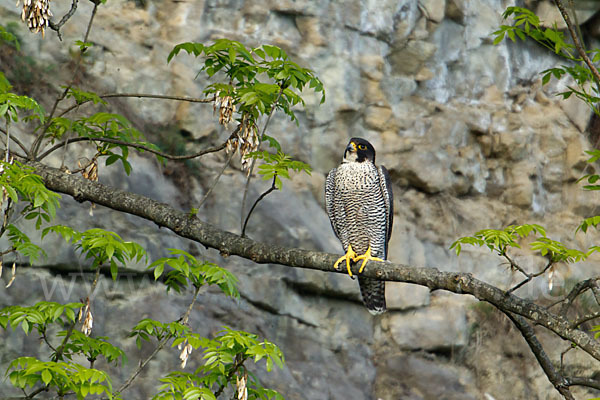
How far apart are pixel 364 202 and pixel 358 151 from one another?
0.40 meters

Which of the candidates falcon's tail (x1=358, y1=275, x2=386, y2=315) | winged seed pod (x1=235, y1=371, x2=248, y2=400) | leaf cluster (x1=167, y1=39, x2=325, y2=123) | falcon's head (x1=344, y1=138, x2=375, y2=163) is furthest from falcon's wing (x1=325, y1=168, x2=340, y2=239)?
winged seed pod (x1=235, y1=371, x2=248, y2=400)

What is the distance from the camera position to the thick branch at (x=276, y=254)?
120 inches

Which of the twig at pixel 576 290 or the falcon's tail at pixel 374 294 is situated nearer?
the twig at pixel 576 290

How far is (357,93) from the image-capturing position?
28.6ft

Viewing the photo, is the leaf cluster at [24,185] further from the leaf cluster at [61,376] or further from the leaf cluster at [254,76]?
the leaf cluster at [254,76]

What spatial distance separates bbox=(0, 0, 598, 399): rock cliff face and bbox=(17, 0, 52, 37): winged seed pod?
316cm

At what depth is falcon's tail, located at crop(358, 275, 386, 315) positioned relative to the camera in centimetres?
542

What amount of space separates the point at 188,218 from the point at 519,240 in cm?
662

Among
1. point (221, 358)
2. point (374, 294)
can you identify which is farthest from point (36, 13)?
point (374, 294)

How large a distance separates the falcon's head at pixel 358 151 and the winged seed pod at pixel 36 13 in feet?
8.40

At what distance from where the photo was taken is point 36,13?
3.38m

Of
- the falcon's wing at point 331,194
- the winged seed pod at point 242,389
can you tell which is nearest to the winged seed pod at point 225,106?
the winged seed pod at point 242,389

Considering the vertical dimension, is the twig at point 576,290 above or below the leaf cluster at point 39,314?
above

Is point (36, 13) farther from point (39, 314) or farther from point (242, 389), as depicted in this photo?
point (242, 389)
